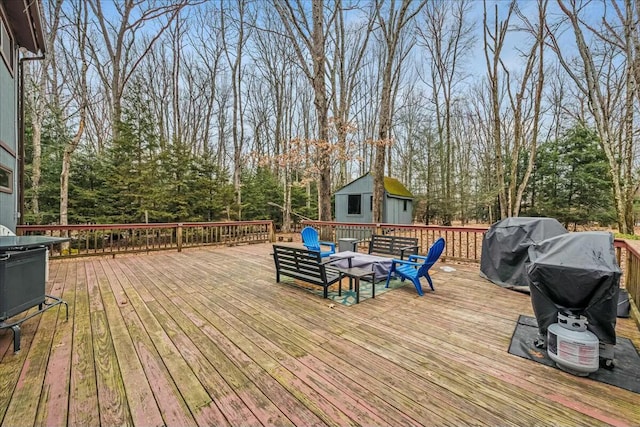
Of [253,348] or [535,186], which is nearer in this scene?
[253,348]

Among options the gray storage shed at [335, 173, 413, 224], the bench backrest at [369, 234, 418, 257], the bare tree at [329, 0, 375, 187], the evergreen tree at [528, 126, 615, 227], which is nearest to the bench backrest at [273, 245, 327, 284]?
the bench backrest at [369, 234, 418, 257]

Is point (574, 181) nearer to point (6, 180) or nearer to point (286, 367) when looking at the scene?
point (286, 367)

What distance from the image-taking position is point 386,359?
89.4 inches

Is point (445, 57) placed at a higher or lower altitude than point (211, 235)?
higher

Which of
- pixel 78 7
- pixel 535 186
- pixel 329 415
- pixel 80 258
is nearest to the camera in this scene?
pixel 329 415

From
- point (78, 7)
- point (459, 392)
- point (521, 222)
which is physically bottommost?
point (459, 392)

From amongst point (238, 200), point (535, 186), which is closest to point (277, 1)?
point (238, 200)

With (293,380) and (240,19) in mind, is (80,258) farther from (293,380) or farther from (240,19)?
(240,19)

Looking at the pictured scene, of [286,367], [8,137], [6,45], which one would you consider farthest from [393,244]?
[6,45]

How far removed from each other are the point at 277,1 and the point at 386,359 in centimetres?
1114

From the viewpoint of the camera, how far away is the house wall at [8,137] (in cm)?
459

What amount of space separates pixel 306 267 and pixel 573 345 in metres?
2.81

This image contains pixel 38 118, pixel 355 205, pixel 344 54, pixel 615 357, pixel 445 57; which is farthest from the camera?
pixel 445 57

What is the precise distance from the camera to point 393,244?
5.66 metres
